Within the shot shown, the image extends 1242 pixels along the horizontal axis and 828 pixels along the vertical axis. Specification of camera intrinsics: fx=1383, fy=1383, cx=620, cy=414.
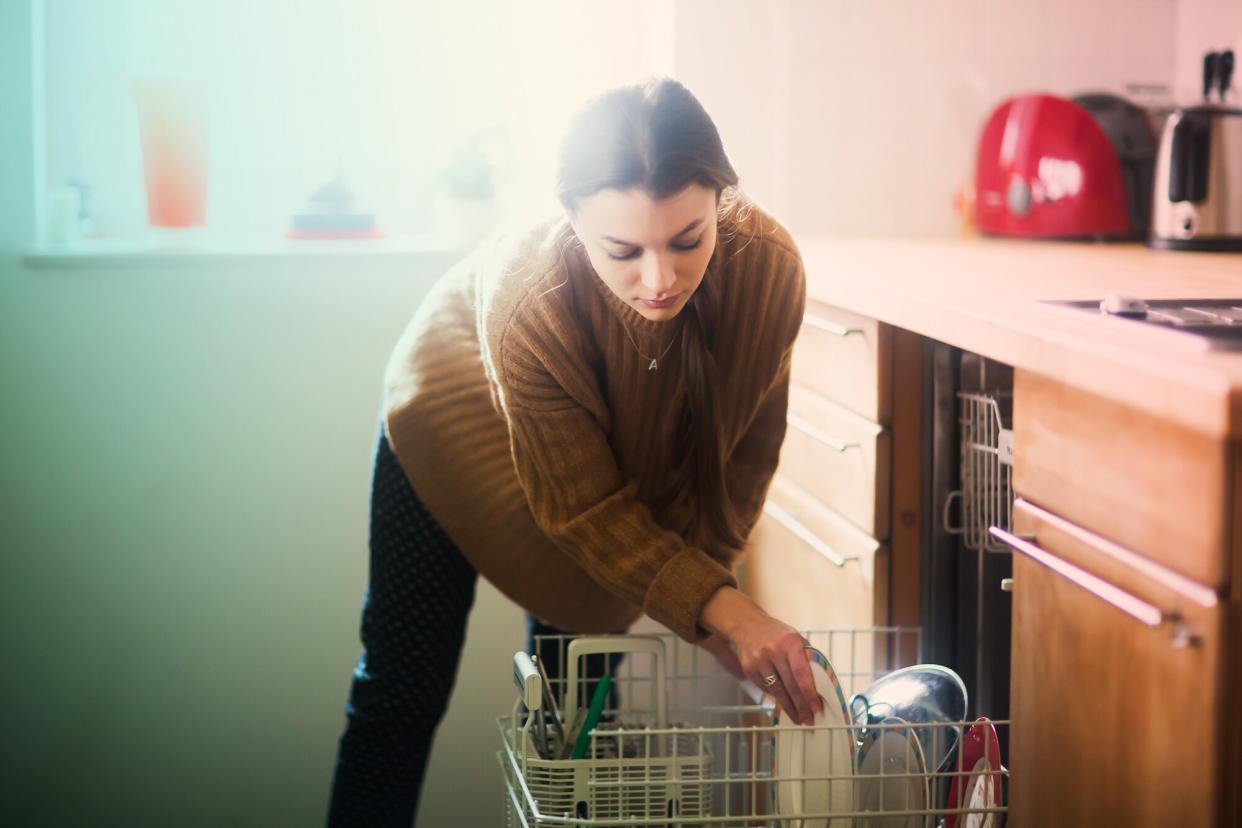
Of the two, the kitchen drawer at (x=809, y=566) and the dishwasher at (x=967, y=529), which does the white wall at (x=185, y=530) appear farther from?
the dishwasher at (x=967, y=529)

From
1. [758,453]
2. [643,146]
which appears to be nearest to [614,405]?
[758,453]

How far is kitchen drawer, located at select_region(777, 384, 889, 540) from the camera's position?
1527 mm

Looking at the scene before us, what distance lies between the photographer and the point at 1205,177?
1.81m

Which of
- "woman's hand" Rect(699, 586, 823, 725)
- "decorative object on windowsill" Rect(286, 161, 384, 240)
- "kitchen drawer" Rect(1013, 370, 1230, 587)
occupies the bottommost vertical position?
"woman's hand" Rect(699, 586, 823, 725)

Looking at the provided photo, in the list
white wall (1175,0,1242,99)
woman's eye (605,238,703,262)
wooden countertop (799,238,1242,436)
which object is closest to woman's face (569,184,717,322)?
woman's eye (605,238,703,262)

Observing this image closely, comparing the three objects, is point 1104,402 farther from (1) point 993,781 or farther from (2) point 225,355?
(2) point 225,355

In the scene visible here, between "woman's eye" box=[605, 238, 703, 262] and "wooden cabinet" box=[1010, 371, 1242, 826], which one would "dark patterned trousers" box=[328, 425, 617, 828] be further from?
"wooden cabinet" box=[1010, 371, 1242, 826]

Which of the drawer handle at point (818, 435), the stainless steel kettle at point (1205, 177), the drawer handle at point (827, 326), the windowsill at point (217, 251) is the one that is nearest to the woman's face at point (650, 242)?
the drawer handle at point (827, 326)

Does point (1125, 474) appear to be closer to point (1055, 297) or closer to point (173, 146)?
point (1055, 297)

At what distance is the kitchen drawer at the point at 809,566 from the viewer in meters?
1.57

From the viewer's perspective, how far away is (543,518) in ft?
4.18

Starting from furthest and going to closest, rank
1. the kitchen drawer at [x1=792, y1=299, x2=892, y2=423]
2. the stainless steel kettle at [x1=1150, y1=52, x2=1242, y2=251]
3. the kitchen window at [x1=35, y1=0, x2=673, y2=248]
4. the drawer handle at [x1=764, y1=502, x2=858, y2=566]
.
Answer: the kitchen window at [x1=35, y1=0, x2=673, y2=248] < the stainless steel kettle at [x1=1150, y1=52, x2=1242, y2=251] < the drawer handle at [x1=764, y1=502, x2=858, y2=566] < the kitchen drawer at [x1=792, y1=299, x2=892, y2=423]

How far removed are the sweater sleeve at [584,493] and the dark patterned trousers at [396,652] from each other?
1.08ft

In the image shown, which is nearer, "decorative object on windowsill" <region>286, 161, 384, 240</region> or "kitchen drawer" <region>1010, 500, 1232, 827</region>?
"kitchen drawer" <region>1010, 500, 1232, 827</region>
